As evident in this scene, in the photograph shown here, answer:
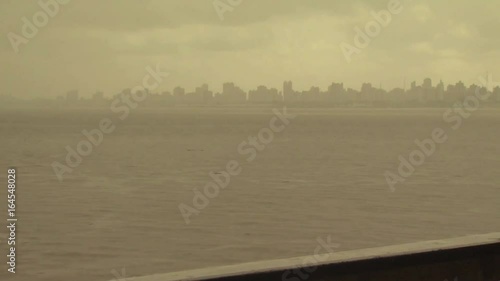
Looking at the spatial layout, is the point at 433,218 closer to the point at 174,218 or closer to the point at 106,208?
the point at 174,218

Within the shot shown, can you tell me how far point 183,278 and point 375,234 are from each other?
49.4 ft

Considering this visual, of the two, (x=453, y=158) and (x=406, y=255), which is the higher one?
(x=406, y=255)

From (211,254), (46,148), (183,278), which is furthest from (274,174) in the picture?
(183,278)

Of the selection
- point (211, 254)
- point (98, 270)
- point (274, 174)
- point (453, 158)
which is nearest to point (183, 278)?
point (98, 270)

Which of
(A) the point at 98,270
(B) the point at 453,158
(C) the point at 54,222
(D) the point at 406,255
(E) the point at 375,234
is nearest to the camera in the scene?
(D) the point at 406,255

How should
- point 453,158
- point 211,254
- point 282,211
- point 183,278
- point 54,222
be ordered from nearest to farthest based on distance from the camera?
point 183,278
point 211,254
point 54,222
point 282,211
point 453,158

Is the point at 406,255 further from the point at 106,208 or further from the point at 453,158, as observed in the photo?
the point at 453,158

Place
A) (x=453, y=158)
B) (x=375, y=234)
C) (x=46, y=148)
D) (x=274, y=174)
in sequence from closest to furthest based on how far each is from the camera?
(x=375, y=234) < (x=274, y=174) < (x=453, y=158) < (x=46, y=148)

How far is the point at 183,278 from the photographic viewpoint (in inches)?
114

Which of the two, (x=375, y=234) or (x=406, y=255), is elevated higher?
(x=406, y=255)

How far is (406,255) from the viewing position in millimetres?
3398

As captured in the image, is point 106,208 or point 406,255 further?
point 106,208

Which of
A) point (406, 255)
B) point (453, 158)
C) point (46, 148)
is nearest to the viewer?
point (406, 255)

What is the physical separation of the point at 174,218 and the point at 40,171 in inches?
716
